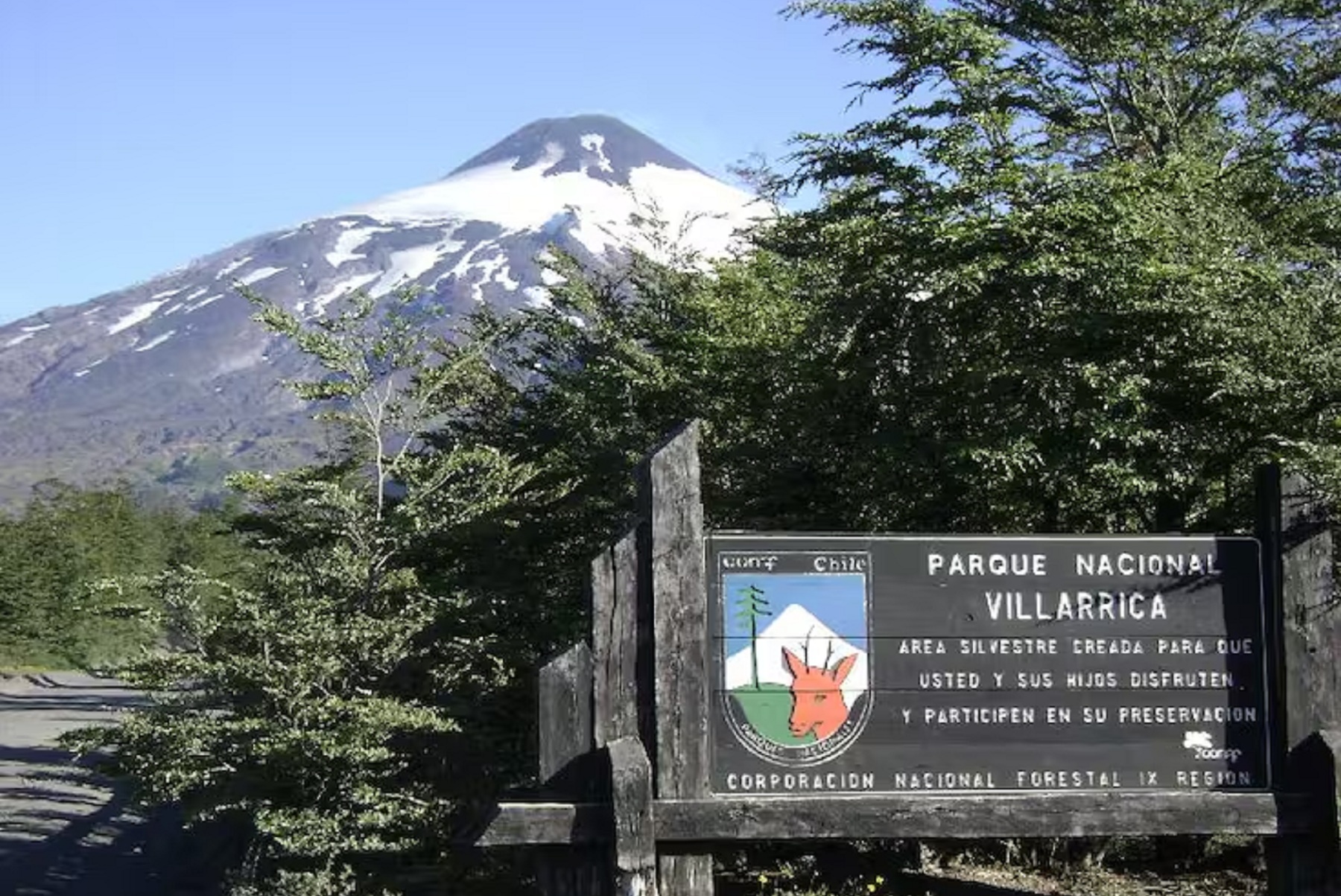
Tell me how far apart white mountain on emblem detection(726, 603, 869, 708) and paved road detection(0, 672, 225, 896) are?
34.8 ft

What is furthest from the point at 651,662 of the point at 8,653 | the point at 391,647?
the point at 8,653

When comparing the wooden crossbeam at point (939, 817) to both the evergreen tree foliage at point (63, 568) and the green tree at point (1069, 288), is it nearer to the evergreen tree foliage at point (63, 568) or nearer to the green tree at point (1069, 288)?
the green tree at point (1069, 288)

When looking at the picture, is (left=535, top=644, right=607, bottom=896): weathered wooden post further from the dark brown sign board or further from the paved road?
the paved road

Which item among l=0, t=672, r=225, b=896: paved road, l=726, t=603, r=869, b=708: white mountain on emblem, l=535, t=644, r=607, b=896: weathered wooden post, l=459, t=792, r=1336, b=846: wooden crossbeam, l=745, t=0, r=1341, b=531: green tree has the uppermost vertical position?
l=745, t=0, r=1341, b=531: green tree

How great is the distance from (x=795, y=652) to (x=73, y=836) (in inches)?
637

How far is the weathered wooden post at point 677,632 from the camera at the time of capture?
6.99 m

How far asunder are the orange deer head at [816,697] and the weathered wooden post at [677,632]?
1.34 ft

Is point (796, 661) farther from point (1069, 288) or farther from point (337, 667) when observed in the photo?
point (337, 667)

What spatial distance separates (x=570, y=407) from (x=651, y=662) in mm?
8102

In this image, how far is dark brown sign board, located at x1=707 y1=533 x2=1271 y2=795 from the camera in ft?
23.3

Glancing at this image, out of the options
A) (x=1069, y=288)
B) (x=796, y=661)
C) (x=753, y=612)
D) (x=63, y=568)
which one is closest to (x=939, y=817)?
(x=796, y=661)

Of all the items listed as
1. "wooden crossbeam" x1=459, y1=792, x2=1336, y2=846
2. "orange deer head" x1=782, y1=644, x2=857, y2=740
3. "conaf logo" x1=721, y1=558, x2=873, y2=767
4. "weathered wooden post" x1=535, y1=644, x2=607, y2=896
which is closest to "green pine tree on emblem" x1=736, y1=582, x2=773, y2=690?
"conaf logo" x1=721, y1=558, x2=873, y2=767

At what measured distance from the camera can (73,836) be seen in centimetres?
2033

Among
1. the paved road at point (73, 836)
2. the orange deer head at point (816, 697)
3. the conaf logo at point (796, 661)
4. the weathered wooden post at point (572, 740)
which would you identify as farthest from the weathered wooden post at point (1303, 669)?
the paved road at point (73, 836)
